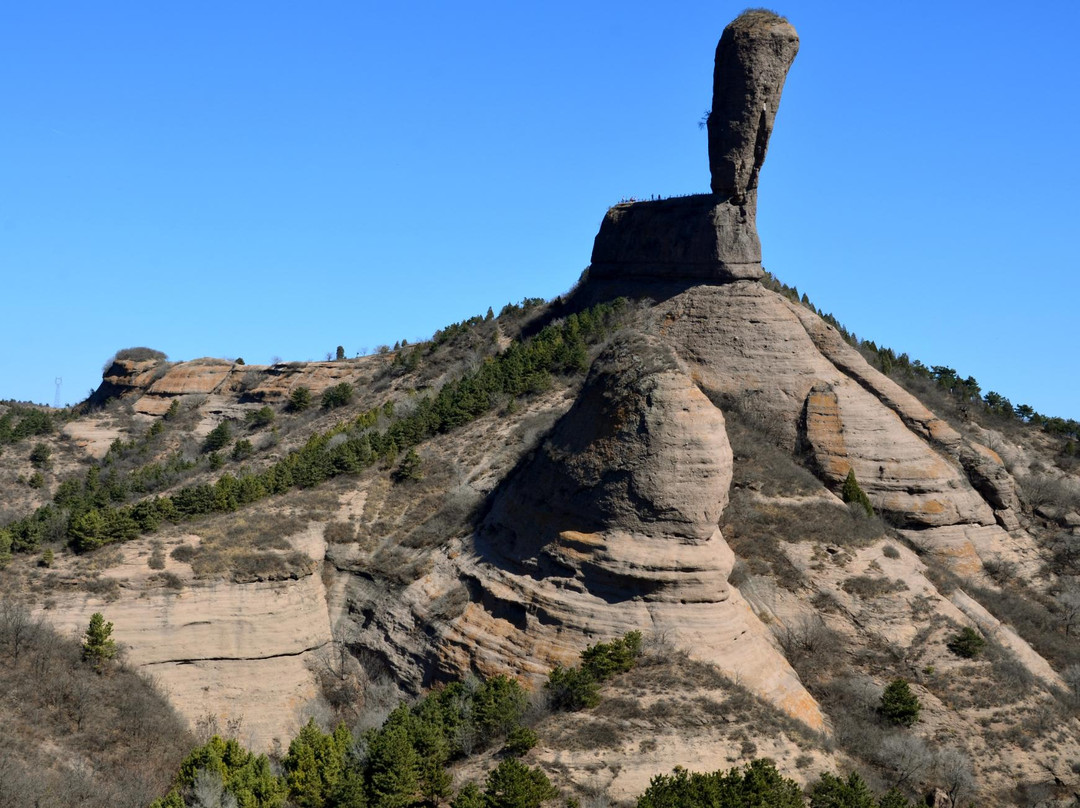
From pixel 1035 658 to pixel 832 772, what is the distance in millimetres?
14133

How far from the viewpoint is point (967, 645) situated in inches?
1644

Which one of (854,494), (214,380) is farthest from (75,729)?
(214,380)

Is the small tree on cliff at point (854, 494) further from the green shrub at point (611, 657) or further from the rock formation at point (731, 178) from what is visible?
the green shrub at point (611, 657)

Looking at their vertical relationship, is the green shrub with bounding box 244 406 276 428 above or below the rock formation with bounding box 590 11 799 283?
below

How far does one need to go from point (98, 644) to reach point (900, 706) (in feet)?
84.9

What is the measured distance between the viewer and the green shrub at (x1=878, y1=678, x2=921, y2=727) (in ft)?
128

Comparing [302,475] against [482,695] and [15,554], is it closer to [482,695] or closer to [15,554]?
[15,554]

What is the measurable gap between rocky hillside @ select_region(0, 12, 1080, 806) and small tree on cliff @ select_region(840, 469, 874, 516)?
20 cm

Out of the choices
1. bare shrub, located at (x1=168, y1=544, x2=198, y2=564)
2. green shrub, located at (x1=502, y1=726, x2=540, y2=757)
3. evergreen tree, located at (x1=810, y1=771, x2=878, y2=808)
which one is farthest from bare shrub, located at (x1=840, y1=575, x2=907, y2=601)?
bare shrub, located at (x1=168, y1=544, x2=198, y2=564)

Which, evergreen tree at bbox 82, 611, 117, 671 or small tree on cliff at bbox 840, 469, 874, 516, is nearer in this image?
evergreen tree at bbox 82, 611, 117, 671

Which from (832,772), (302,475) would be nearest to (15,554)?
(302,475)

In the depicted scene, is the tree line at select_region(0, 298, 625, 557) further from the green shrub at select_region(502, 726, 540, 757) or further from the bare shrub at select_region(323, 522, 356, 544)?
the green shrub at select_region(502, 726, 540, 757)

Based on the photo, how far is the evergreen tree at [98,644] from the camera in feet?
130

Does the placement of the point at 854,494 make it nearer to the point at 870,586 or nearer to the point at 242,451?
the point at 870,586
